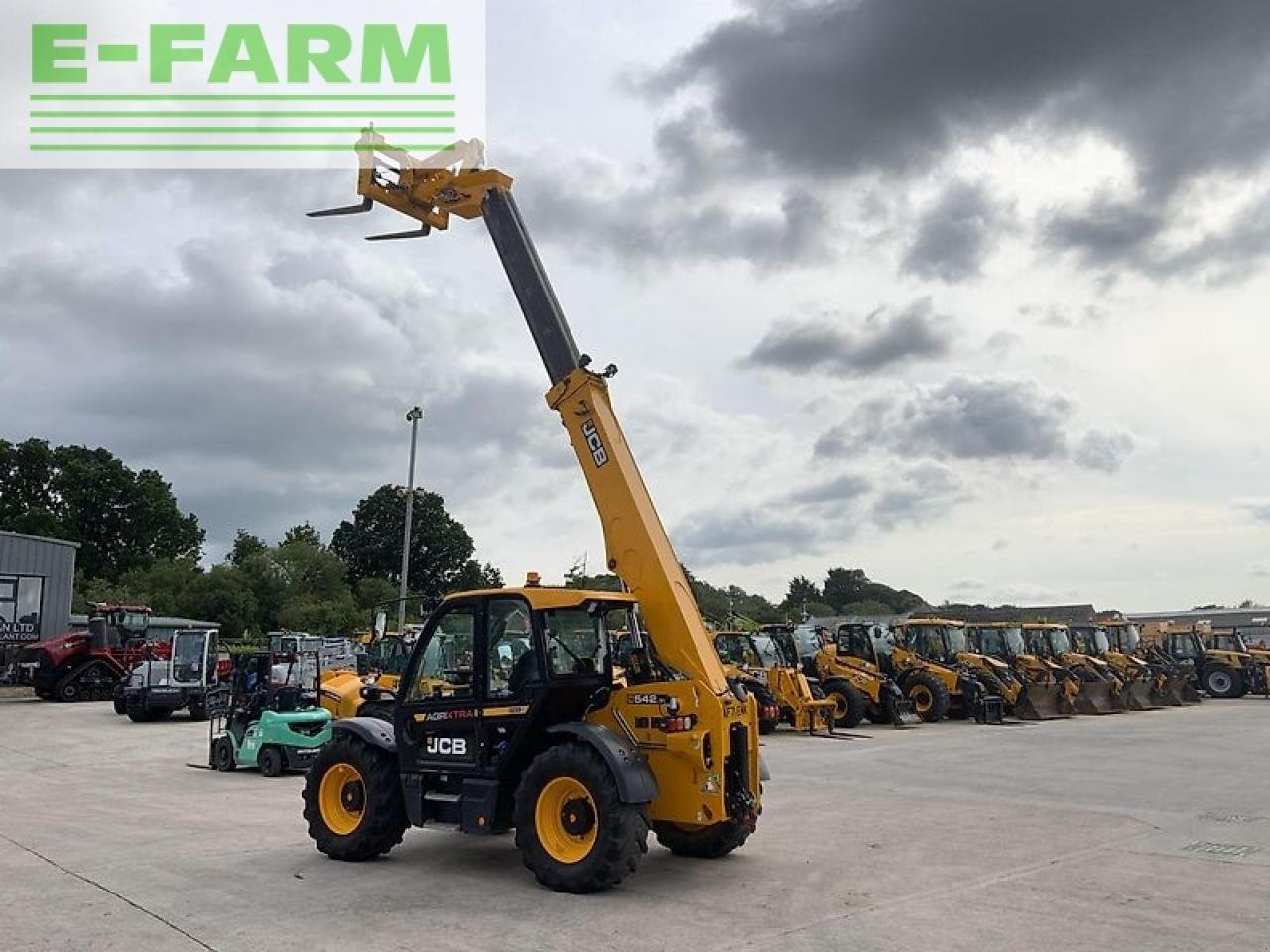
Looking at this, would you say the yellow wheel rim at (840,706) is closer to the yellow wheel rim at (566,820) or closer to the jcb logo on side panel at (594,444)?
the jcb logo on side panel at (594,444)

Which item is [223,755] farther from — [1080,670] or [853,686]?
[1080,670]

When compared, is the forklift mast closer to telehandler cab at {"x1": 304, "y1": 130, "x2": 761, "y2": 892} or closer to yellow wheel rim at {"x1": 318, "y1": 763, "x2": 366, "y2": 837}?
telehandler cab at {"x1": 304, "y1": 130, "x2": 761, "y2": 892}

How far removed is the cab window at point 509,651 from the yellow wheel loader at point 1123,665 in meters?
23.1

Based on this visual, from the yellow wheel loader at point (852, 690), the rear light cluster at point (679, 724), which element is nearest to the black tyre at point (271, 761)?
the rear light cluster at point (679, 724)

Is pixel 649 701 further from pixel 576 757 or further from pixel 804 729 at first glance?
pixel 804 729

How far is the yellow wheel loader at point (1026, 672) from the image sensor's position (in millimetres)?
24016

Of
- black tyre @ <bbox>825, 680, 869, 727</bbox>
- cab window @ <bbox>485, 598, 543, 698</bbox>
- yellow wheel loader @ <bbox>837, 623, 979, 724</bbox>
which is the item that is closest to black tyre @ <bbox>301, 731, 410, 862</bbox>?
cab window @ <bbox>485, 598, 543, 698</bbox>

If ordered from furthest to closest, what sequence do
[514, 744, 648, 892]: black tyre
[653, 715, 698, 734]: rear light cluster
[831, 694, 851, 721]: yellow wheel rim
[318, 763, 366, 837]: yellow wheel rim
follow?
[831, 694, 851, 721]: yellow wheel rim
[318, 763, 366, 837]: yellow wheel rim
[653, 715, 698, 734]: rear light cluster
[514, 744, 648, 892]: black tyre

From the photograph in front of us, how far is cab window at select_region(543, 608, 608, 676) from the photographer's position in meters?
8.03

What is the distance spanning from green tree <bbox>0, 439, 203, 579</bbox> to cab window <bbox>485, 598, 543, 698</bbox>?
65218mm

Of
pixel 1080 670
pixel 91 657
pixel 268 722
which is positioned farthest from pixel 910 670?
pixel 91 657

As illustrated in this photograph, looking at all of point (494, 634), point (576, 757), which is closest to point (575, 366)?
point (494, 634)

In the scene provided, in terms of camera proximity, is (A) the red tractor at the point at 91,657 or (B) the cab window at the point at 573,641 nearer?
(B) the cab window at the point at 573,641

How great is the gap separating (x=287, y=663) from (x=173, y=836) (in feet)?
23.9
